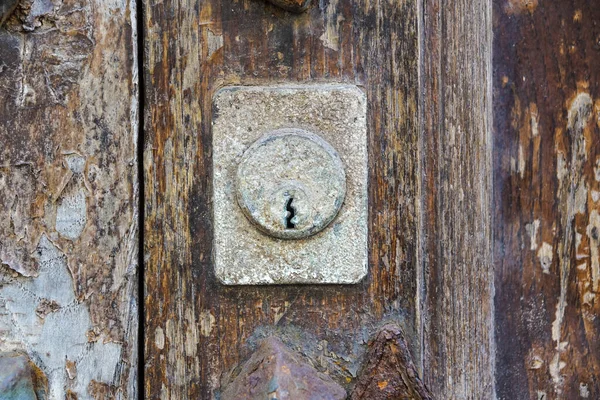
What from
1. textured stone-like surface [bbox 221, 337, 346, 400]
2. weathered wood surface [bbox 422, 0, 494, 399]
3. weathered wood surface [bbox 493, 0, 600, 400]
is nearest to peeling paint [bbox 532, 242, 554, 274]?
weathered wood surface [bbox 493, 0, 600, 400]

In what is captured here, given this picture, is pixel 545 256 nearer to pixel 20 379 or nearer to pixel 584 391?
pixel 584 391

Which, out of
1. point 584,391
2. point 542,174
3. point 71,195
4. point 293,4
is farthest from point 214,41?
point 584,391

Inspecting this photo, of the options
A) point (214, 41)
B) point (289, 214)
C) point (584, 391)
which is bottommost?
point (584, 391)

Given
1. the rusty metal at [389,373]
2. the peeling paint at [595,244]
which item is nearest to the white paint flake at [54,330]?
the rusty metal at [389,373]

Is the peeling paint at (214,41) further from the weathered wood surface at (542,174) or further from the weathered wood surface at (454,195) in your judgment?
the weathered wood surface at (542,174)

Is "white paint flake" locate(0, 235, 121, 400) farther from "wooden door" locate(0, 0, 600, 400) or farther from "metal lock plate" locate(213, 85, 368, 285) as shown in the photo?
"metal lock plate" locate(213, 85, 368, 285)

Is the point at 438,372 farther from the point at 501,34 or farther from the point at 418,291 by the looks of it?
the point at 501,34
